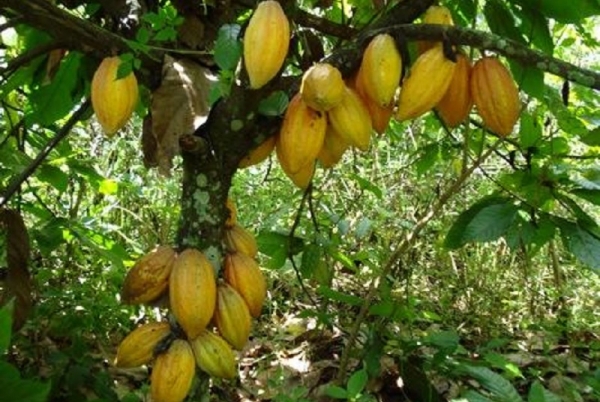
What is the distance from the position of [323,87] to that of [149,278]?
21.2 inches

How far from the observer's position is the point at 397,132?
2.55m

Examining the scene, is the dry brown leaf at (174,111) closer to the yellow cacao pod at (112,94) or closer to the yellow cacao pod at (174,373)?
the yellow cacao pod at (112,94)

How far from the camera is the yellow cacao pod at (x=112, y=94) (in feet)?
4.44

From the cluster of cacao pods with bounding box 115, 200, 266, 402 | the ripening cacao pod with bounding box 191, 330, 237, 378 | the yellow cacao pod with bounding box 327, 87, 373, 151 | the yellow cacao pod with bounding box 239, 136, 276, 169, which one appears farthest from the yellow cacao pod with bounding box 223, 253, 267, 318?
the yellow cacao pod with bounding box 327, 87, 373, 151

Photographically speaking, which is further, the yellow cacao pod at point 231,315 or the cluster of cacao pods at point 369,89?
the yellow cacao pod at point 231,315

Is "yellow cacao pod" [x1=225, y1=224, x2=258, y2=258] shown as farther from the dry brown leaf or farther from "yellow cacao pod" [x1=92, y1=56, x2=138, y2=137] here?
"yellow cacao pod" [x1=92, y1=56, x2=138, y2=137]

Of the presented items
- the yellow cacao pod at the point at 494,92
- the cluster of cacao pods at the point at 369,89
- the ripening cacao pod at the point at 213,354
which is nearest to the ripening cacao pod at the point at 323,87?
the cluster of cacao pods at the point at 369,89

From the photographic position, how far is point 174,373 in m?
1.36

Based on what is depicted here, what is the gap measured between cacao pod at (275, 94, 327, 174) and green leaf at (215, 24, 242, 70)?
0.47ft

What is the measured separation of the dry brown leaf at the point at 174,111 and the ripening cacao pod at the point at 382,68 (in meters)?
0.36

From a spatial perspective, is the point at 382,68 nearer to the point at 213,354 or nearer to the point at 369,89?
the point at 369,89

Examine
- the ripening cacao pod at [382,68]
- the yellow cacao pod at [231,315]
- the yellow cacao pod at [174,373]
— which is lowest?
the yellow cacao pod at [174,373]

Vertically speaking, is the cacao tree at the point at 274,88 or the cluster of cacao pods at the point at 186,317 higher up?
the cacao tree at the point at 274,88

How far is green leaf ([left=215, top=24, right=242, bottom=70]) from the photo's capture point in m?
1.24
